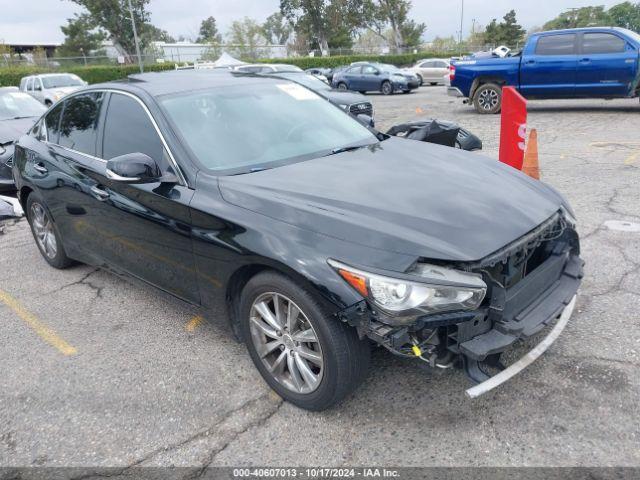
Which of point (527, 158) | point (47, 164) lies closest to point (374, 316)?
point (47, 164)

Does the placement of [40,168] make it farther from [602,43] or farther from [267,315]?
[602,43]

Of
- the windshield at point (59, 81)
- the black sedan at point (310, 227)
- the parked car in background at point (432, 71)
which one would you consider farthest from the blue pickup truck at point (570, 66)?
the parked car in background at point (432, 71)

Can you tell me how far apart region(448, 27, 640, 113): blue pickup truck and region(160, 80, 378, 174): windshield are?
1012cm

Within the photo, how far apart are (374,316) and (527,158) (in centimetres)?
484

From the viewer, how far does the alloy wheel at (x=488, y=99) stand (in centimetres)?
1353

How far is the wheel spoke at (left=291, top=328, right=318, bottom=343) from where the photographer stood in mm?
2646

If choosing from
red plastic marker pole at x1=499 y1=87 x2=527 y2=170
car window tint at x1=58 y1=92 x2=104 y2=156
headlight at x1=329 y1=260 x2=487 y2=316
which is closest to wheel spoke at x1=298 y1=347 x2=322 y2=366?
headlight at x1=329 y1=260 x2=487 y2=316

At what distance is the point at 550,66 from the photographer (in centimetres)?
1239

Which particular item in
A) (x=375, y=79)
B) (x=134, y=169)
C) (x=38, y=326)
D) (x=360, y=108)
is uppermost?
(x=134, y=169)

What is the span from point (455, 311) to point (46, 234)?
4.24 meters

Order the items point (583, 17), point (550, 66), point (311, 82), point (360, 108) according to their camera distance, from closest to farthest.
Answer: point (360, 108)
point (550, 66)
point (311, 82)
point (583, 17)

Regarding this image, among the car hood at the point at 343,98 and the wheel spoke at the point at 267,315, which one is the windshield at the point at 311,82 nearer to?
the car hood at the point at 343,98

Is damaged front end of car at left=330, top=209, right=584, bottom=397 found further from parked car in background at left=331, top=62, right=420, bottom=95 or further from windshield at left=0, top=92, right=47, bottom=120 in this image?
parked car in background at left=331, top=62, right=420, bottom=95

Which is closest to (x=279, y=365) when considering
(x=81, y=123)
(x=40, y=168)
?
(x=81, y=123)
